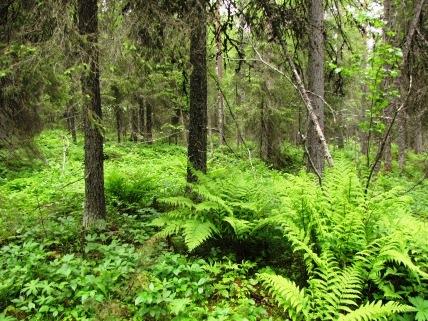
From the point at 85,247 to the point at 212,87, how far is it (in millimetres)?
16639


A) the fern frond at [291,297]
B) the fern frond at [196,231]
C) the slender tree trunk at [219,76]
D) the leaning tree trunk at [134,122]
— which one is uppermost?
the slender tree trunk at [219,76]

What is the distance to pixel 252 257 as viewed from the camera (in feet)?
16.9

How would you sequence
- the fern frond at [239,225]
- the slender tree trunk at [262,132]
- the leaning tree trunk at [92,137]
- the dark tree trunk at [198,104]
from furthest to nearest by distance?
the slender tree trunk at [262,132]
the dark tree trunk at [198,104]
the leaning tree trunk at [92,137]
the fern frond at [239,225]

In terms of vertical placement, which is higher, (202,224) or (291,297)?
(202,224)

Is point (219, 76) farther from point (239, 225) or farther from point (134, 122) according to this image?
point (239, 225)

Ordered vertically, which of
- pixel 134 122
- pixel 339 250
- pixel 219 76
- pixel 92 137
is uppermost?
pixel 219 76

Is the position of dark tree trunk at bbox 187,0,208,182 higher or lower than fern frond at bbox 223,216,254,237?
higher

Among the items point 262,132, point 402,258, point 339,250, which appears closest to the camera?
point 402,258

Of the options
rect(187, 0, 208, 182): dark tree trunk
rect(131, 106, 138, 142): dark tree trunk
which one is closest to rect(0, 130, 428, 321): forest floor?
rect(187, 0, 208, 182): dark tree trunk

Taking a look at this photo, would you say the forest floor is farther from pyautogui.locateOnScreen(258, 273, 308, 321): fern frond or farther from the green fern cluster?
pyautogui.locateOnScreen(258, 273, 308, 321): fern frond

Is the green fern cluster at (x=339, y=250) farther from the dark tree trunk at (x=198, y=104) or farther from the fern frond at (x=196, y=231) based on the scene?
the dark tree trunk at (x=198, y=104)

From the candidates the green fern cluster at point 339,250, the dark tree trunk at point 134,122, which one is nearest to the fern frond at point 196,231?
the green fern cluster at point 339,250

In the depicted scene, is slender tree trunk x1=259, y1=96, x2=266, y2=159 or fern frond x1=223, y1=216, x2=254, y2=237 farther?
slender tree trunk x1=259, y1=96, x2=266, y2=159

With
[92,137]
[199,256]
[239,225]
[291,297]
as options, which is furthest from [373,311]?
[92,137]
